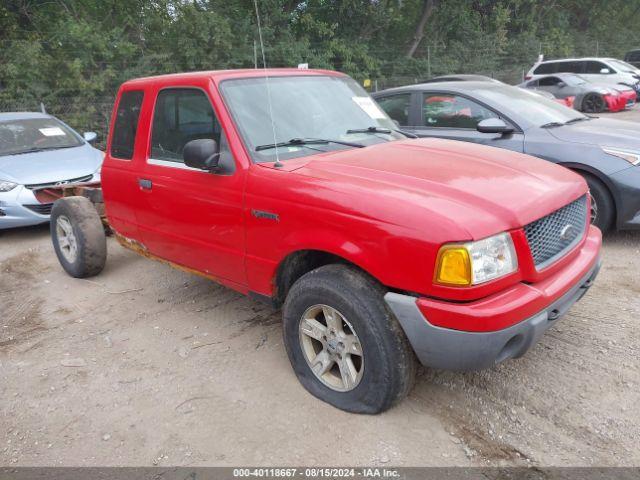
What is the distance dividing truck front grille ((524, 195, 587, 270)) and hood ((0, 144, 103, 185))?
19.6 ft

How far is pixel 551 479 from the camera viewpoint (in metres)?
2.49

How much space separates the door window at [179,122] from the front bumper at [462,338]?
5.73ft

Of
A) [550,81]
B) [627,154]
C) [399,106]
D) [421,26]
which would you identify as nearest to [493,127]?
[627,154]

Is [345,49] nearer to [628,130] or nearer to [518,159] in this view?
[628,130]

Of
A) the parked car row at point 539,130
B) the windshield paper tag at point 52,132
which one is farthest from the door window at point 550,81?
the windshield paper tag at point 52,132

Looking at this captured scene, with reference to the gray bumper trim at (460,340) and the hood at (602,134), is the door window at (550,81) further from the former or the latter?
the gray bumper trim at (460,340)

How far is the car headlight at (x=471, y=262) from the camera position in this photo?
2.48 metres

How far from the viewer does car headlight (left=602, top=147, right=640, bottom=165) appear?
16.6ft

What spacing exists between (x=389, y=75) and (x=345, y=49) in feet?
10.5

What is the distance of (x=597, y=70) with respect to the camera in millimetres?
18375

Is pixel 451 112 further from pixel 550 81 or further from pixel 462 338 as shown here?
pixel 550 81

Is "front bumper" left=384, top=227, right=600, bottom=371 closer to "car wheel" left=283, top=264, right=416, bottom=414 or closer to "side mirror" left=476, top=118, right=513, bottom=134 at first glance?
"car wheel" left=283, top=264, right=416, bottom=414

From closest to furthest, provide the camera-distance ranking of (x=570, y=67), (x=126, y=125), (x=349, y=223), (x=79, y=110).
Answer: (x=349, y=223) < (x=126, y=125) < (x=79, y=110) < (x=570, y=67)

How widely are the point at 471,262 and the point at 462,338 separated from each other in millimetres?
356
